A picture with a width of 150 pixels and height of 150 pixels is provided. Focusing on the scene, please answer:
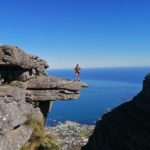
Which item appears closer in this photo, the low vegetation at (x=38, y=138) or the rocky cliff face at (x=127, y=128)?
the rocky cliff face at (x=127, y=128)

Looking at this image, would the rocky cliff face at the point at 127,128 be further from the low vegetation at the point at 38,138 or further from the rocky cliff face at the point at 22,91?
the rocky cliff face at the point at 22,91

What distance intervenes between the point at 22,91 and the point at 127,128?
1402cm

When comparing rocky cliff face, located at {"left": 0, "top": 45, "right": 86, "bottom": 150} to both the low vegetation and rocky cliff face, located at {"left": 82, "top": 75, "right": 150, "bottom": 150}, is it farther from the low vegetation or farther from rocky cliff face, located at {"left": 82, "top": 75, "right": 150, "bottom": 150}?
rocky cliff face, located at {"left": 82, "top": 75, "right": 150, "bottom": 150}

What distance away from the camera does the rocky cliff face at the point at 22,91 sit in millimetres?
38094

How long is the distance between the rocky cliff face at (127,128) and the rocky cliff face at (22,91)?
6677 mm

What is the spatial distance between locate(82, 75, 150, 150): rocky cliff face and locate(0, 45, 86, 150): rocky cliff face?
21.9 feet

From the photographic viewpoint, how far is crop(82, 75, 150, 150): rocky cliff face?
3858 centimetres

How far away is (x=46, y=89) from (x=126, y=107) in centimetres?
1147

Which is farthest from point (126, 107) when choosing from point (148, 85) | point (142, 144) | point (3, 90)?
point (3, 90)

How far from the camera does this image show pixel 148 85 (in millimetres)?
41406

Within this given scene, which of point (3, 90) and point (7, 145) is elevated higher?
point (3, 90)

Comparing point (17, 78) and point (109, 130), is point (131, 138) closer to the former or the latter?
point (109, 130)

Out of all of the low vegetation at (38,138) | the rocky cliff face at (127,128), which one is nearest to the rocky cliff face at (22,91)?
the low vegetation at (38,138)

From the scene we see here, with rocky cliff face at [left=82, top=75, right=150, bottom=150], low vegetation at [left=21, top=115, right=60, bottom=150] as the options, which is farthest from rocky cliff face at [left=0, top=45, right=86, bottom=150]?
rocky cliff face at [left=82, top=75, right=150, bottom=150]
